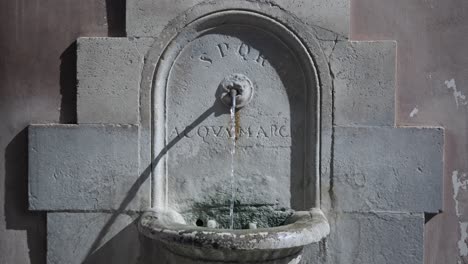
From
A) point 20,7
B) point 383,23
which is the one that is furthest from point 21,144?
point 383,23

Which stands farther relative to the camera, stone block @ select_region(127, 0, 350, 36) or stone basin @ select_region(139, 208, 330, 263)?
stone block @ select_region(127, 0, 350, 36)

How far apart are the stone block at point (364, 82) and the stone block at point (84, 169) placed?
145cm

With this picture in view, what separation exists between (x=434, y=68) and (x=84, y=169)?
8.30 ft

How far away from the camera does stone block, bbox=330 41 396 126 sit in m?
3.61

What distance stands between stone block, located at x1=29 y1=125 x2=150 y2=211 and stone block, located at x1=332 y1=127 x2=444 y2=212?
139 cm

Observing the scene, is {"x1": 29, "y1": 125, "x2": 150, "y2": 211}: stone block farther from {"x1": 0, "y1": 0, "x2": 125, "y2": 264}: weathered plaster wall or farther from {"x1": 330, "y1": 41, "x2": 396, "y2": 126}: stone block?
{"x1": 330, "y1": 41, "x2": 396, "y2": 126}: stone block

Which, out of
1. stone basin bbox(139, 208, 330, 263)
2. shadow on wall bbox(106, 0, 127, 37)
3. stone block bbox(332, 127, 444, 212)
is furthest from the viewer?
shadow on wall bbox(106, 0, 127, 37)

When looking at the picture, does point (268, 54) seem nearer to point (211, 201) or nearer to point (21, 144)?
point (211, 201)

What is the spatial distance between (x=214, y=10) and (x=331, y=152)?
1.27 m

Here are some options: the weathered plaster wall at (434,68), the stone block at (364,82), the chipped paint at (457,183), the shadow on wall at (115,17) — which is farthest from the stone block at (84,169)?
the chipped paint at (457,183)

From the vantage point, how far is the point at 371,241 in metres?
3.65

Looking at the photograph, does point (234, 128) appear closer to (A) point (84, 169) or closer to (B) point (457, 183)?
(A) point (84, 169)

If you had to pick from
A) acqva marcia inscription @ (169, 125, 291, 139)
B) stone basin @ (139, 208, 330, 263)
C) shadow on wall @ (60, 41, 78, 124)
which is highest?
shadow on wall @ (60, 41, 78, 124)

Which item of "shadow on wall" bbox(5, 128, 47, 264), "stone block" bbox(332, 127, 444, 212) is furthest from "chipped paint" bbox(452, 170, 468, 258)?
"shadow on wall" bbox(5, 128, 47, 264)
